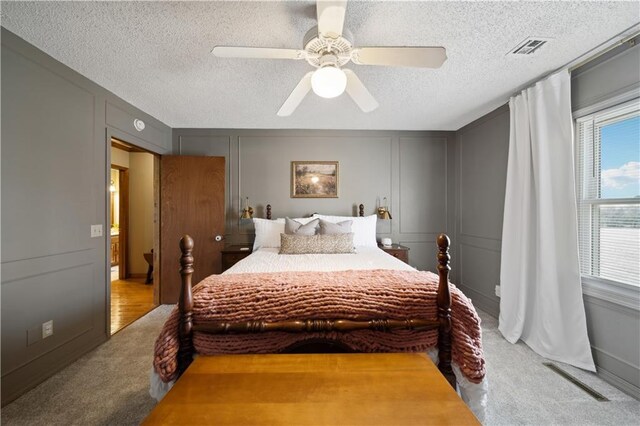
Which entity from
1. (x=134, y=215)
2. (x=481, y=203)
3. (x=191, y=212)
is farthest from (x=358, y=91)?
(x=134, y=215)

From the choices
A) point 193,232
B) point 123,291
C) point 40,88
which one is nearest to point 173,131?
point 193,232

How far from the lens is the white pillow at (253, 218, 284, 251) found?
352 cm

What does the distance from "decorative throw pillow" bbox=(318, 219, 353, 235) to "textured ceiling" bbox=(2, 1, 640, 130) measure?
1.37 meters

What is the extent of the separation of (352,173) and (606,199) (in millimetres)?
2620

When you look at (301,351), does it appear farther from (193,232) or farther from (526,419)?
(193,232)

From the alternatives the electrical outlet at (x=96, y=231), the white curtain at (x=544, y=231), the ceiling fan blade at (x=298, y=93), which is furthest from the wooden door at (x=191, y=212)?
the white curtain at (x=544, y=231)

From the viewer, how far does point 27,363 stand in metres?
1.93

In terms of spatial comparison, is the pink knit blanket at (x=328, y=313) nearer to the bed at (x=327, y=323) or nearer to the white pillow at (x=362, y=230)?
the bed at (x=327, y=323)

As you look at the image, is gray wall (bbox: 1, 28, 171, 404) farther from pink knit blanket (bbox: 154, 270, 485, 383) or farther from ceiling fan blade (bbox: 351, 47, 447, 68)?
→ ceiling fan blade (bbox: 351, 47, 447, 68)

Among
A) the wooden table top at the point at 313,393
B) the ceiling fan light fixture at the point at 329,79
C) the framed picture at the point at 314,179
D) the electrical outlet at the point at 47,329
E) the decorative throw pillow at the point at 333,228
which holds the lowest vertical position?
the electrical outlet at the point at 47,329

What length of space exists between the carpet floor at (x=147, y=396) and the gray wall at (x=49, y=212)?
200 mm

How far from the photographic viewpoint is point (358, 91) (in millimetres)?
1936

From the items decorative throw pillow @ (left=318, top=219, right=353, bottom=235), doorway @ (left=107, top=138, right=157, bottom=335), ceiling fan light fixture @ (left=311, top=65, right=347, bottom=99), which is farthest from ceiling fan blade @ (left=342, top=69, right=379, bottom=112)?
doorway @ (left=107, top=138, right=157, bottom=335)

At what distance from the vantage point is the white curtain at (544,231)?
2.19 metres
